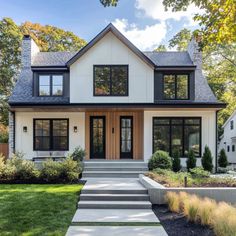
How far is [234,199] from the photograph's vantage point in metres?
8.48

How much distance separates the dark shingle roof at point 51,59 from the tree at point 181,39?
30.0 ft

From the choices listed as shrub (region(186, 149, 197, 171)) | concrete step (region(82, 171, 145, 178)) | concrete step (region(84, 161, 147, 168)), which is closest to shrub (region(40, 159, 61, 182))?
concrete step (region(82, 171, 145, 178))

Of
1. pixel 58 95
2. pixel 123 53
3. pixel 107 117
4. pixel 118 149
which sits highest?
A: pixel 123 53

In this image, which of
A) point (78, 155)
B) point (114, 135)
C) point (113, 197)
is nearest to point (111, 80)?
point (114, 135)

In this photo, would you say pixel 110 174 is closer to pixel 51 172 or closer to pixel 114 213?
pixel 51 172

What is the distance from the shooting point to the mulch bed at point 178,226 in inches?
227

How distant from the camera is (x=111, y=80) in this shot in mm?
15750

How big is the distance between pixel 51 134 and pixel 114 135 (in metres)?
3.41

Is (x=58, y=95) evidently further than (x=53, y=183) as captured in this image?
Yes

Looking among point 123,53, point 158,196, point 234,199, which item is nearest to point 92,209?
point 158,196

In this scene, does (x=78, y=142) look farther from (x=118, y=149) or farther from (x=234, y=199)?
(x=234, y=199)

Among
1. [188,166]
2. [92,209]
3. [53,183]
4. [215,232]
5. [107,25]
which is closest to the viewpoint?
[215,232]

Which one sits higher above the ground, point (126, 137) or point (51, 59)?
point (51, 59)

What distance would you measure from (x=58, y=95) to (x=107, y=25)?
4.64m
